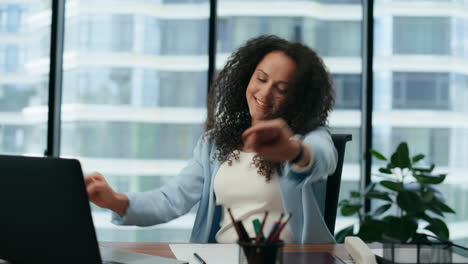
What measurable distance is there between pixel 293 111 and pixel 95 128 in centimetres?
209

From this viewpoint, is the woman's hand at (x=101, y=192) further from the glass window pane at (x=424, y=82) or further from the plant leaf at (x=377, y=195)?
the glass window pane at (x=424, y=82)

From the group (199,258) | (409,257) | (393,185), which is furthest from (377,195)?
(409,257)

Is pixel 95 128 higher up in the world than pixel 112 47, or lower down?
lower down

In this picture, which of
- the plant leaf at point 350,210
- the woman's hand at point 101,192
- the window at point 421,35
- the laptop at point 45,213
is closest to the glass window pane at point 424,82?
the window at point 421,35

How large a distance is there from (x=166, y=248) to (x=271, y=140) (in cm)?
46

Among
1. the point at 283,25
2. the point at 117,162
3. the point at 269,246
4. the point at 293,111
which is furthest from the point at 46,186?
the point at 283,25

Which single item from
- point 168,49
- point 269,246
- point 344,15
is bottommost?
point 269,246

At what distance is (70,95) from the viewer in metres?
3.30

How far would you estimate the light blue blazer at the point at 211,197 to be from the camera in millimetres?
1318

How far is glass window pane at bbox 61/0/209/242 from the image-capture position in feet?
10.8

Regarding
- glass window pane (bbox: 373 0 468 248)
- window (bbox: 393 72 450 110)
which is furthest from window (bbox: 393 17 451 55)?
window (bbox: 393 72 450 110)

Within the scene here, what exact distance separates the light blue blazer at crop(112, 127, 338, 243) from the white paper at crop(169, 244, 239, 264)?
0.50 ft

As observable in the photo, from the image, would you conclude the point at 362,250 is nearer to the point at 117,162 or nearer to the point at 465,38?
the point at 117,162

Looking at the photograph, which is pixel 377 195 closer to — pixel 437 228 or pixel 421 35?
pixel 437 228
